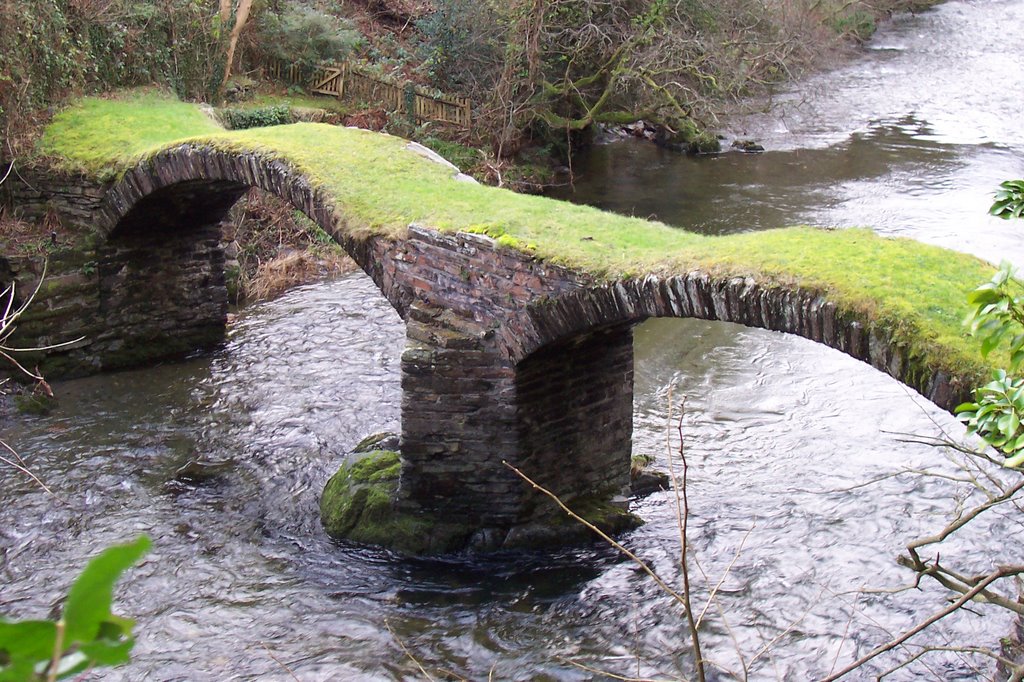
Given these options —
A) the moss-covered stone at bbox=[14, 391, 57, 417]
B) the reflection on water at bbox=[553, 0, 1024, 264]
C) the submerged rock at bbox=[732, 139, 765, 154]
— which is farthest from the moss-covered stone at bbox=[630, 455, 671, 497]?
the submerged rock at bbox=[732, 139, 765, 154]

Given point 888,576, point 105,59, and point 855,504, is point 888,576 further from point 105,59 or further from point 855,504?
point 105,59

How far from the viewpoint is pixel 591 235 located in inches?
312

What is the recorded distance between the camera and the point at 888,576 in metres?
7.99

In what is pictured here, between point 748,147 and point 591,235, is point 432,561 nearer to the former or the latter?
point 591,235

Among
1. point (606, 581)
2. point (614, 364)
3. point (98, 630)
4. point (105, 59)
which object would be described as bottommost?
point (606, 581)

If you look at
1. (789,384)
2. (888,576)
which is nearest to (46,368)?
(789,384)

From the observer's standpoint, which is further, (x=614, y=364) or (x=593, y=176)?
(x=593, y=176)

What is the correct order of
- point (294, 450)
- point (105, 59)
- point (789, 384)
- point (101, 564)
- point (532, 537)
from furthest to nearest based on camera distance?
point (105, 59) < point (789, 384) < point (294, 450) < point (532, 537) < point (101, 564)

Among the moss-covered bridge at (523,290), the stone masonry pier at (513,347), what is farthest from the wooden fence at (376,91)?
the stone masonry pier at (513,347)

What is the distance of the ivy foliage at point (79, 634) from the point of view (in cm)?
81

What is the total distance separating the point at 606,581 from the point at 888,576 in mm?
2155

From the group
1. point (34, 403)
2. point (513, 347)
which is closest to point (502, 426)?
point (513, 347)

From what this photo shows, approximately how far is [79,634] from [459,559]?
7922mm

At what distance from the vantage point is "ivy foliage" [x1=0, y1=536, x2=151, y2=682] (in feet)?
2.66
